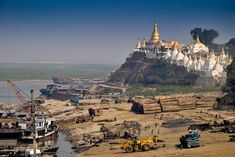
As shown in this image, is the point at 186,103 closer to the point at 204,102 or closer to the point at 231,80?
the point at 204,102

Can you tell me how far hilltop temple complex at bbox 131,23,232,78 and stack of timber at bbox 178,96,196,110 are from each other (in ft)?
80.9

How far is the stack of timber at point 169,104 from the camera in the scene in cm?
4466

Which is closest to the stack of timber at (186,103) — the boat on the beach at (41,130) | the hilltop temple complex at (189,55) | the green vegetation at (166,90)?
the boat on the beach at (41,130)

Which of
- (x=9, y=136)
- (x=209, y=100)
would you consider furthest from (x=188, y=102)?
(x=9, y=136)

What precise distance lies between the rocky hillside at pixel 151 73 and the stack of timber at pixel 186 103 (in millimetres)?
25382

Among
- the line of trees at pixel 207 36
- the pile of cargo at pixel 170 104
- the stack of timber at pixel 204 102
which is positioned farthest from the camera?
the line of trees at pixel 207 36

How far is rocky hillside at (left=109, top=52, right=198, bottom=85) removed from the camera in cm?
7507

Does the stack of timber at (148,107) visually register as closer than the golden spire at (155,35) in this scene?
Yes

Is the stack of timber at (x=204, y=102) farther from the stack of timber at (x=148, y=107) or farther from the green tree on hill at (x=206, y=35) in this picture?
the green tree on hill at (x=206, y=35)

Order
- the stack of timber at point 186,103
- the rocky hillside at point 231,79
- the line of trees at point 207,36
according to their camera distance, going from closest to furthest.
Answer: the stack of timber at point 186,103, the rocky hillside at point 231,79, the line of trees at point 207,36

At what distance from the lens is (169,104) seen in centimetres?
4525

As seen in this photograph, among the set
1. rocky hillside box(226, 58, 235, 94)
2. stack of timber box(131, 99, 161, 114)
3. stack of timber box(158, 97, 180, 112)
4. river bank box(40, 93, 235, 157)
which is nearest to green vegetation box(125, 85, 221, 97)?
rocky hillside box(226, 58, 235, 94)

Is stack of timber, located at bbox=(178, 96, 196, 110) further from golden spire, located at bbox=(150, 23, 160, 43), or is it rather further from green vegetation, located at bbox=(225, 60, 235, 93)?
golden spire, located at bbox=(150, 23, 160, 43)

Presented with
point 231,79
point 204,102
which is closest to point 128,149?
point 204,102
